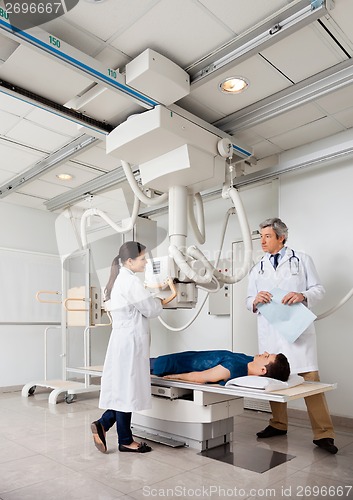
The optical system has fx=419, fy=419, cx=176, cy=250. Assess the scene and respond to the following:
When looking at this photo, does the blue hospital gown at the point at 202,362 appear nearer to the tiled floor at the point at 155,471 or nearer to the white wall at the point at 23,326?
the tiled floor at the point at 155,471

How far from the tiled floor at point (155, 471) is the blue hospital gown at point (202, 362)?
48 centimetres

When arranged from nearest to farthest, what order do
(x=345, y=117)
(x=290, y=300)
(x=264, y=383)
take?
(x=264, y=383) < (x=290, y=300) < (x=345, y=117)

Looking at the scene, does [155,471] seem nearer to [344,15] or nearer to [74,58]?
[74,58]

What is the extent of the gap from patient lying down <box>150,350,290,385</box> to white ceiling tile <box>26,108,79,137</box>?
1879 millimetres

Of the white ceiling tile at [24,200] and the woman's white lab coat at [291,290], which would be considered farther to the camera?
the white ceiling tile at [24,200]

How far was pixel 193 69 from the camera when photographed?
2543 mm

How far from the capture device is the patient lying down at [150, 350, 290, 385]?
7.96ft

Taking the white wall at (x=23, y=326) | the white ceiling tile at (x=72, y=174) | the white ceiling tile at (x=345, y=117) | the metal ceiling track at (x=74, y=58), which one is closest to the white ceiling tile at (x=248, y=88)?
the metal ceiling track at (x=74, y=58)

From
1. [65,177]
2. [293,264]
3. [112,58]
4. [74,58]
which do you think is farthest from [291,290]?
[65,177]

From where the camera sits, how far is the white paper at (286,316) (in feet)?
8.62

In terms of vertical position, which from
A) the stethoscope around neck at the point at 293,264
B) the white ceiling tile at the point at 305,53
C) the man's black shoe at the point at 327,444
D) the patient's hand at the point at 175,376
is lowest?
the man's black shoe at the point at 327,444

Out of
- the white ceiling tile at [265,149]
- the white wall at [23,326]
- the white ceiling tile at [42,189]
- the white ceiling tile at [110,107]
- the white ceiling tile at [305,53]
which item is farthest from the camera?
the white wall at [23,326]

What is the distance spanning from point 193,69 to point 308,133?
1.33 metres

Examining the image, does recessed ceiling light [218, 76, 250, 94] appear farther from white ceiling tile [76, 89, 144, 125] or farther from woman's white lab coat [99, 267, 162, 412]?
woman's white lab coat [99, 267, 162, 412]
